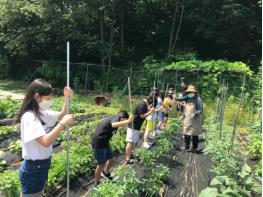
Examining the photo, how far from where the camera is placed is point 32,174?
11.6 ft

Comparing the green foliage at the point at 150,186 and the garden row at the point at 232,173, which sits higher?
the garden row at the point at 232,173

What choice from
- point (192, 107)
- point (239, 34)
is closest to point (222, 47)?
point (239, 34)

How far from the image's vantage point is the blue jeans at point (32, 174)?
350 centimetres

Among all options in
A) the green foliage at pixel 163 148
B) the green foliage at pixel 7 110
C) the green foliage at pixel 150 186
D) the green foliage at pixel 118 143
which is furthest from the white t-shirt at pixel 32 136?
the green foliage at pixel 7 110

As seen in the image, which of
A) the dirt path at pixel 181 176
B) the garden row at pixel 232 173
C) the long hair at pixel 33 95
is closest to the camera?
the long hair at pixel 33 95

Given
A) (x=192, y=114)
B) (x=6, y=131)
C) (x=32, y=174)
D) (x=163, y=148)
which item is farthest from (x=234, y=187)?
(x=6, y=131)

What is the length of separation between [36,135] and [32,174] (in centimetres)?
47

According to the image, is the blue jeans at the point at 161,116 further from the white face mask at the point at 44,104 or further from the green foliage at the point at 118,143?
the white face mask at the point at 44,104

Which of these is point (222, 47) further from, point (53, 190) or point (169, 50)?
point (53, 190)

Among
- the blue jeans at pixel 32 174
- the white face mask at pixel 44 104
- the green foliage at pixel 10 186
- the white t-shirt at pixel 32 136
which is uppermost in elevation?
the white face mask at pixel 44 104

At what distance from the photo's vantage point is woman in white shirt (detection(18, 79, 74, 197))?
329 cm

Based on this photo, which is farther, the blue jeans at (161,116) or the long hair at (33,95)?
the blue jeans at (161,116)

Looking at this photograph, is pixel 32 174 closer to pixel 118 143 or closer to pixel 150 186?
pixel 150 186

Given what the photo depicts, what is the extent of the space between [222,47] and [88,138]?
17983 mm
